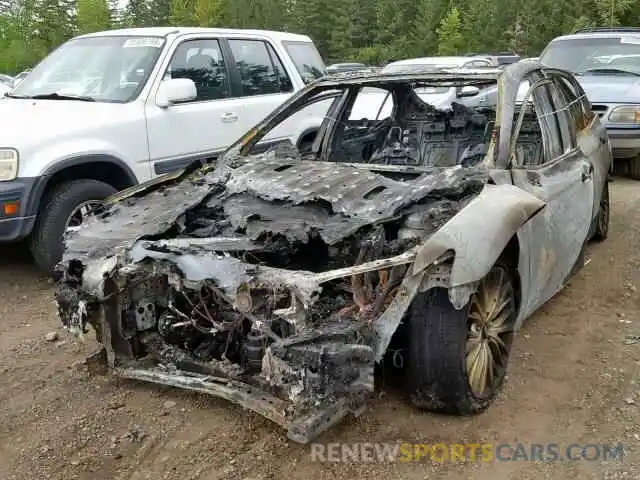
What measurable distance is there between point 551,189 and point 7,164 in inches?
153

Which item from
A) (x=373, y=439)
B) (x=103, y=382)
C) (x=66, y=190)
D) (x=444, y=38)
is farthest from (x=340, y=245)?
(x=444, y=38)

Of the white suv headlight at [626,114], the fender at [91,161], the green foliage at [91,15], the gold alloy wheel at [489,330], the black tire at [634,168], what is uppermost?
→ the green foliage at [91,15]

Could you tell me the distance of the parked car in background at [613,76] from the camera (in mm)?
8836

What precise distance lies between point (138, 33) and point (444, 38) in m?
35.4

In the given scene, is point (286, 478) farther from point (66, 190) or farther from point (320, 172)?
point (66, 190)

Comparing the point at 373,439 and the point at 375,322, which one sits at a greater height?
the point at 375,322

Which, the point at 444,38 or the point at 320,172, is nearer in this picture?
the point at 320,172

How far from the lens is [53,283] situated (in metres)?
5.87

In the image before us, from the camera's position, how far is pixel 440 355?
3.34 metres

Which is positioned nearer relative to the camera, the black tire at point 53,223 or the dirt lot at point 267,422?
A: the dirt lot at point 267,422

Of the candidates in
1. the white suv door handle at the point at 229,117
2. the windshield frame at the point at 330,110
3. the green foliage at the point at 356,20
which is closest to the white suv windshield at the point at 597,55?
the white suv door handle at the point at 229,117

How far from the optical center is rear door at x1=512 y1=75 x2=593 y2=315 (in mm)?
4000

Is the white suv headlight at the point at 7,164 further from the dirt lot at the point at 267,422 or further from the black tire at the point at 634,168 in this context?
the black tire at the point at 634,168

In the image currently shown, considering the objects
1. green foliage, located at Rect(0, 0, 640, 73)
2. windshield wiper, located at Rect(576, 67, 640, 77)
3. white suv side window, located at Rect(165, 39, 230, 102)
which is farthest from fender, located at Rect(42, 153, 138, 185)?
green foliage, located at Rect(0, 0, 640, 73)
